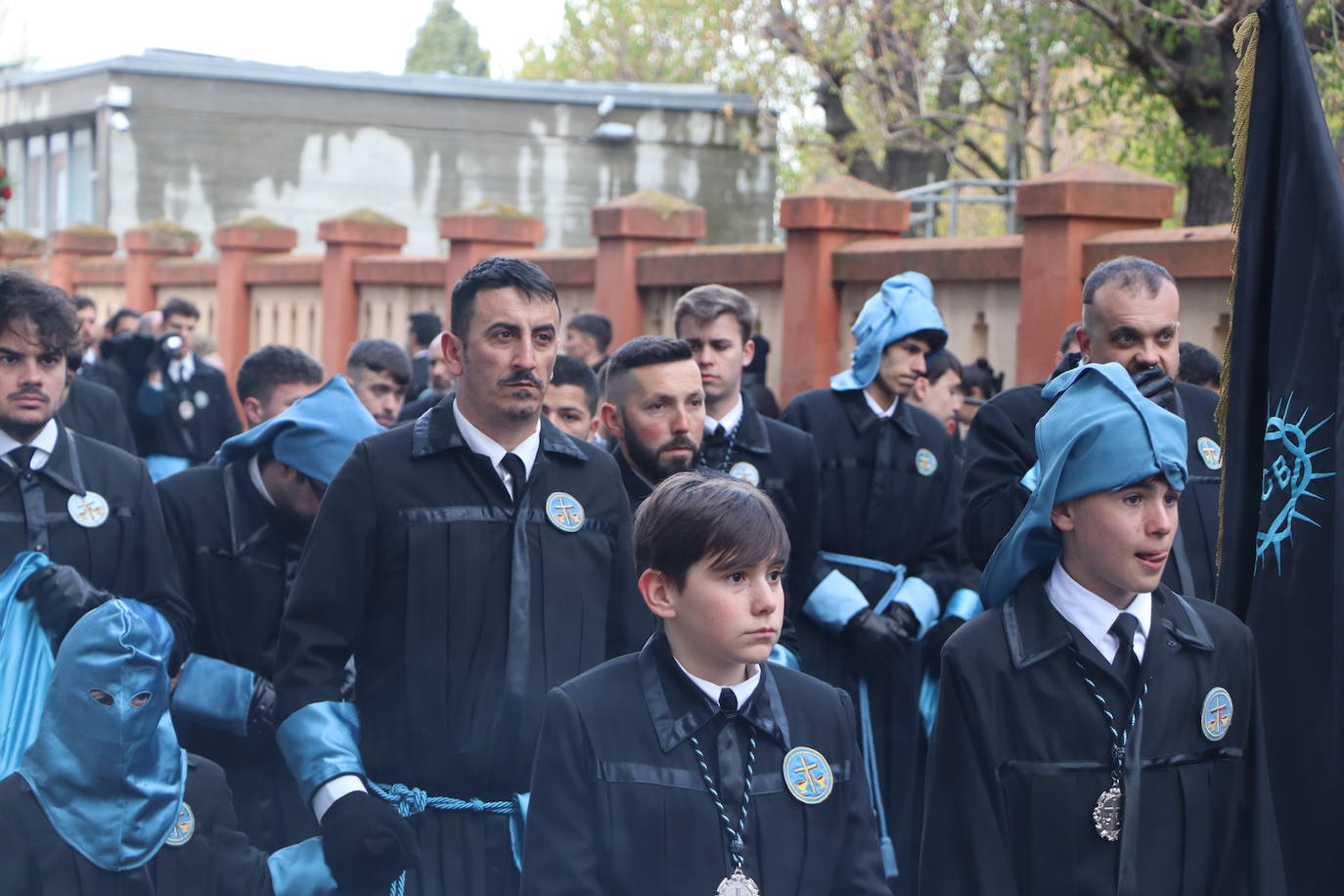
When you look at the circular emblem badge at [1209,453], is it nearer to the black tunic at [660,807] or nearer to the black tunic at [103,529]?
the black tunic at [660,807]

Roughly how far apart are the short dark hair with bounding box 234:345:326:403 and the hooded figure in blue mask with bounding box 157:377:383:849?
1.33m

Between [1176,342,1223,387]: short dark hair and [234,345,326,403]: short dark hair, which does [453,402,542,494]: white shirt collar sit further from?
[1176,342,1223,387]: short dark hair

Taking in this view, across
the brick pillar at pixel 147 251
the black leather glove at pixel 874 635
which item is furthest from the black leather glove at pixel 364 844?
the brick pillar at pixel 147 251

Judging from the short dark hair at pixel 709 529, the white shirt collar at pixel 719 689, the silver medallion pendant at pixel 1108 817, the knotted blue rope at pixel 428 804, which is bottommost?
the knotted blue rope at pixel 428 804

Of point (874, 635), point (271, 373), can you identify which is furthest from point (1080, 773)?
point (271, 373)

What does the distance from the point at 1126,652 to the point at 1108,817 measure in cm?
32

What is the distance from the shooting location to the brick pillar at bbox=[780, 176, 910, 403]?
11750 millimetres

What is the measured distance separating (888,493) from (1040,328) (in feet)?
10.3

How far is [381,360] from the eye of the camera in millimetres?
8695

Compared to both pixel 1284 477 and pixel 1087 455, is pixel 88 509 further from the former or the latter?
pixel 1284 477

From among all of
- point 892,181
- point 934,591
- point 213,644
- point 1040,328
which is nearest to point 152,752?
point 213,644

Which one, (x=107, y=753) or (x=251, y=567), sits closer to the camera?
(x=107, y=753)

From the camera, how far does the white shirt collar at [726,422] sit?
6.35 metres

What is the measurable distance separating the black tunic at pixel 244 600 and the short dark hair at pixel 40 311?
0.64m
